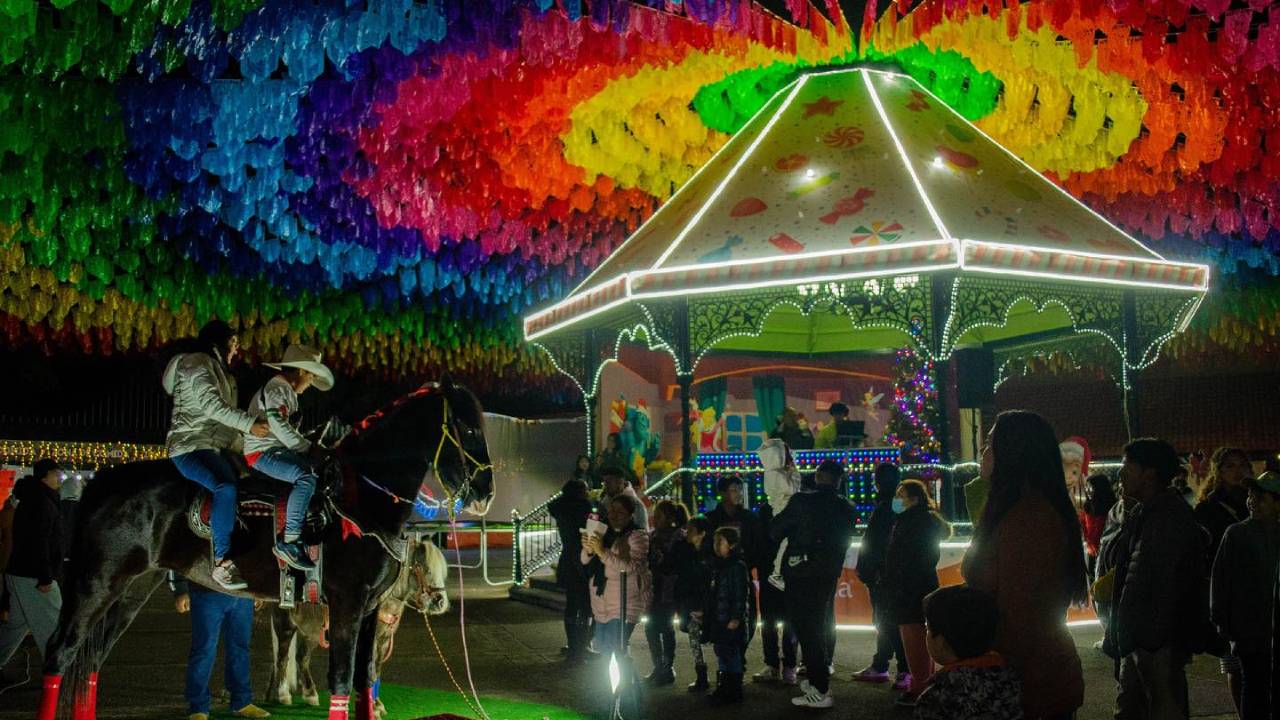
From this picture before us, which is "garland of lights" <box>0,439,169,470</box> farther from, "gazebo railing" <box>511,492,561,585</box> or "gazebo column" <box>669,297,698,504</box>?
"gazebo column" <box>669,297,698,504</box>

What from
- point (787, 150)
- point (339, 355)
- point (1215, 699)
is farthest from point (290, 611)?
point (339, 355)

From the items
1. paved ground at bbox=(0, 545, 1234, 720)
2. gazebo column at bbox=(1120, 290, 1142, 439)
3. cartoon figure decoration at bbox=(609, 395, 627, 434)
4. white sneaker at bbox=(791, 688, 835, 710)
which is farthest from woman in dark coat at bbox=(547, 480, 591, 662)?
cartoon figure decoration at bbox=(609, 395, 627, 434)

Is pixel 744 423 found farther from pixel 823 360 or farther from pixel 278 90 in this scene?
pixel 278 90

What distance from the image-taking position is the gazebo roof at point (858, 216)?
12750 mm

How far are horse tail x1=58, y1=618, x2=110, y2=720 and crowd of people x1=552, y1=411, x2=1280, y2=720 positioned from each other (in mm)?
3706

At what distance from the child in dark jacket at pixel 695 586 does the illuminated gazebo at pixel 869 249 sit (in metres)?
4.17

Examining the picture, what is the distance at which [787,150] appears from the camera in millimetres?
14938

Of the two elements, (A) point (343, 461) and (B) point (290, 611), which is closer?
(A) point (343, 461)

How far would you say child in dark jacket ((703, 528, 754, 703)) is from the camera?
30.2ft

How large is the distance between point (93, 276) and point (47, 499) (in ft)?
39.6

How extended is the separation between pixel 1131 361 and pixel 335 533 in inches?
415

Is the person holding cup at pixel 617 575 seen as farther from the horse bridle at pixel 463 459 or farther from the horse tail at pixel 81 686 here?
the horse tail at pixel 81 686

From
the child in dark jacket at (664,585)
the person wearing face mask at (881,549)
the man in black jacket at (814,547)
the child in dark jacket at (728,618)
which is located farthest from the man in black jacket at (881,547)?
the child in dark jacket at (664,585)

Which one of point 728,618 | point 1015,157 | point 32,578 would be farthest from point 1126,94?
point 32,578
